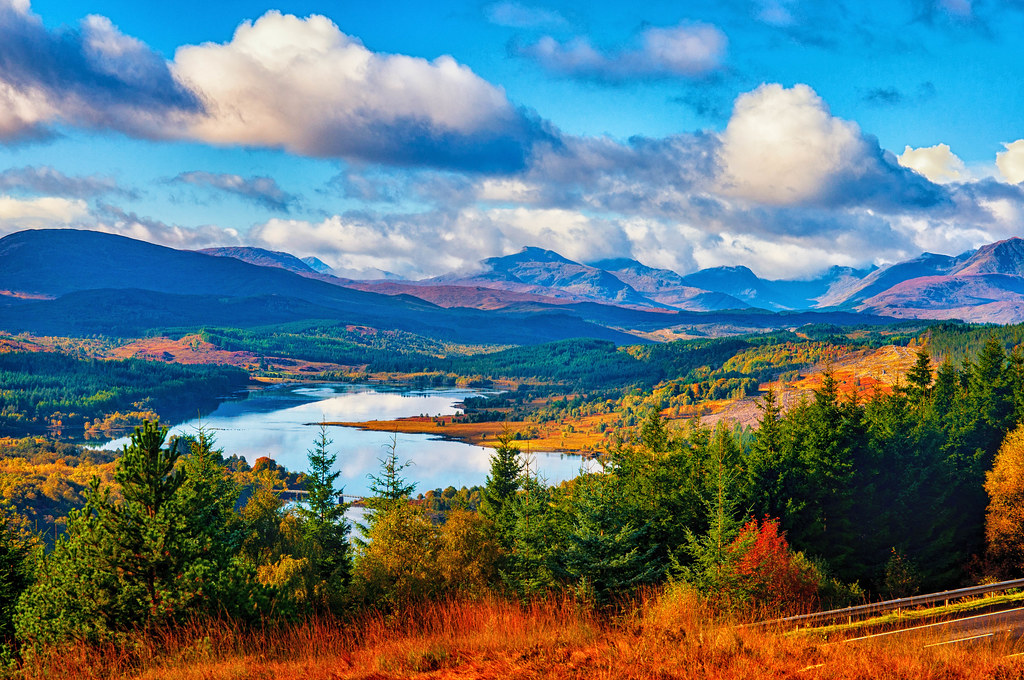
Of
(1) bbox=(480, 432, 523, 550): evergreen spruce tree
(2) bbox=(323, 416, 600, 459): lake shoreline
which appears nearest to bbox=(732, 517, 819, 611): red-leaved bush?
(1) bbox=(480, 432, 523, 550): evergreen spruce tree

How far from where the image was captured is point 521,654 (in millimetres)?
10352

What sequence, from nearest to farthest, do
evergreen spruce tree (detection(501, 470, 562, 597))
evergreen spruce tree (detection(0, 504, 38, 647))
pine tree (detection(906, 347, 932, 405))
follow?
evergreen spruce tree (detection(0, 504, 38, 647))
evergreen spruce tree (detection(501, 470, 562, 597))
pine tree (detection(906, 347, 932, 405))

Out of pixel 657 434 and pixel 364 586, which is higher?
pixel 657 434

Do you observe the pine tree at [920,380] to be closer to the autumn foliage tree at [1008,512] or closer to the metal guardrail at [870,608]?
the autumn foliage tree at [1008,512]

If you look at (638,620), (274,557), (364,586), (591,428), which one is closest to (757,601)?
(638,620)

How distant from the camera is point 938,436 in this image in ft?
151

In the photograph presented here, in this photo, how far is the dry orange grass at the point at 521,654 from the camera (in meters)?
9.93

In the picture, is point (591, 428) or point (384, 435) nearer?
point (384, 435)

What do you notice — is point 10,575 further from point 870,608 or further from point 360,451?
point 360,451

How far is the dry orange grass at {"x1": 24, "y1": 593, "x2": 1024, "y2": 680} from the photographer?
9.93 meters

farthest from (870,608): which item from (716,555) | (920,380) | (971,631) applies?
(920,380)

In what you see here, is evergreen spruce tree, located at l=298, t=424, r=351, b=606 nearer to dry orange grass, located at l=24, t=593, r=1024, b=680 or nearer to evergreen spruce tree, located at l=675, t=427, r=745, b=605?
evergreen spruce tree, located at l=675, t=427, r=745, b=605

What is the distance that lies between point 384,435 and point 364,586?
147m

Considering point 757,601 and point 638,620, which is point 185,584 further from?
point 757,601
